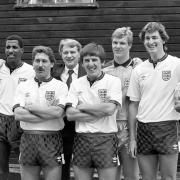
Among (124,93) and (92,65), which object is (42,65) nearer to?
(92,65)

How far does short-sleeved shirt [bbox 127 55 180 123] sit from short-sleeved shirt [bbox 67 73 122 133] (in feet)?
0.85

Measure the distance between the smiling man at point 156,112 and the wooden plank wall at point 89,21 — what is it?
4.14 meters

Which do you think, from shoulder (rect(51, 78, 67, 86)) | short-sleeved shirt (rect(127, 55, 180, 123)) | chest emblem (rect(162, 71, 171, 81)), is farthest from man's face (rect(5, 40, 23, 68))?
chest emblem (rect(162, 71, 171, 81))

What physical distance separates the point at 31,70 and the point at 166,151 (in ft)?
6.52

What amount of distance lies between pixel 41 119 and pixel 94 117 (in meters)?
0.57

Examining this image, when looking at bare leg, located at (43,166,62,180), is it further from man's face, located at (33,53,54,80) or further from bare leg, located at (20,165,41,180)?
man's face, located at (33,53,54,80)

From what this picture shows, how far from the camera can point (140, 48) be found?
29.0 feet

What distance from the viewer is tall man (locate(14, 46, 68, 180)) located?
4.63 m

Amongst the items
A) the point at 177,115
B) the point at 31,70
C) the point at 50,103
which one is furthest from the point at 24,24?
the point at 177,115

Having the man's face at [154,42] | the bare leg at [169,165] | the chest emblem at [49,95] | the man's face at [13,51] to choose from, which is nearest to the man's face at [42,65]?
the chest emblem at [49,95]

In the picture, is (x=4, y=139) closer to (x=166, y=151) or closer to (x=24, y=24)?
(x=166, y=151)

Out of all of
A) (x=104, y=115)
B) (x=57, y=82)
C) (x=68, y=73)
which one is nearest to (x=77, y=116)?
(x=104, y=115)

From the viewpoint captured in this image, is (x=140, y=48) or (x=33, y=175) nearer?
(x=33, y=175)

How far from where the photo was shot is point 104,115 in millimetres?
4496
